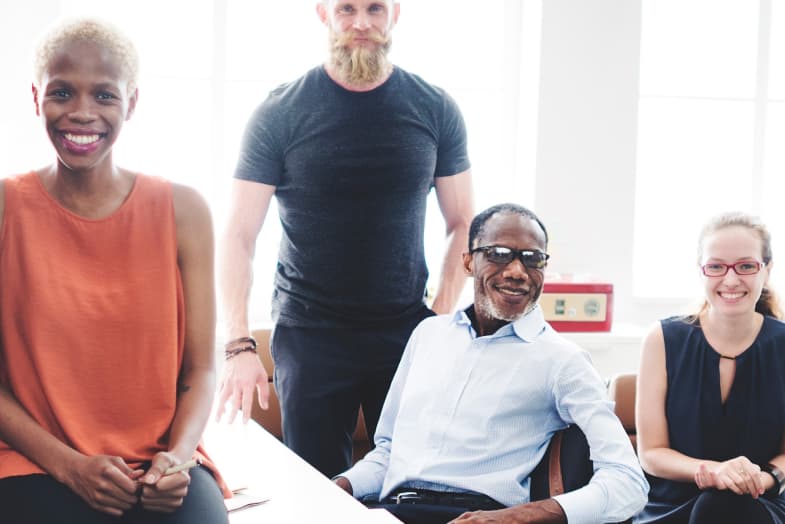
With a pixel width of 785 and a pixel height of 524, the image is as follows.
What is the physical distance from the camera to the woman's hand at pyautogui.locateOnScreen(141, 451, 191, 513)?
4.27ft

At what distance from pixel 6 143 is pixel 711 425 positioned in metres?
3.17

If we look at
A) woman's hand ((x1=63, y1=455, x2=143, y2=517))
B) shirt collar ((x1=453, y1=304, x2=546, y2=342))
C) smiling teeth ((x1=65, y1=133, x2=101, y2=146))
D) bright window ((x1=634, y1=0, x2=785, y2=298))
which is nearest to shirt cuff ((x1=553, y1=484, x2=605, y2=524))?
shirt collar ((x1=453, y1=304, x2=546, y2=342))

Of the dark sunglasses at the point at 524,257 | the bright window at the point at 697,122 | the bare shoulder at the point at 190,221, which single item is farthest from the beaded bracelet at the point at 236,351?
the bright window at the point at 697,122

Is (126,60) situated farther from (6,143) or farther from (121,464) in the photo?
(6,143)

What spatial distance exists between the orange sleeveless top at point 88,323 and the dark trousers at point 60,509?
0.04m

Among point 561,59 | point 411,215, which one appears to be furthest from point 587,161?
point 411,215

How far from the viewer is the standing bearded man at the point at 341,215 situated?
2354 millimetres

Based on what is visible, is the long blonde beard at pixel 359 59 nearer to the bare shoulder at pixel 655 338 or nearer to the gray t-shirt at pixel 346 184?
the gray t-shirt at pixel 346 184

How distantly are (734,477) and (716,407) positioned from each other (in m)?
0.29

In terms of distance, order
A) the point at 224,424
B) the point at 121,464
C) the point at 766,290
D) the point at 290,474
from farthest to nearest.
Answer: the point at 766,290
the point at 224,424
the point at 290,474
the point at 121,464

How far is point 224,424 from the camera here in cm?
225

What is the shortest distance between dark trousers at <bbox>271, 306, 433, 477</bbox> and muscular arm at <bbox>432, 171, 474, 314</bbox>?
8.8 inches

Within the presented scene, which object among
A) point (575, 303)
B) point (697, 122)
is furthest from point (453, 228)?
point (697, 122)

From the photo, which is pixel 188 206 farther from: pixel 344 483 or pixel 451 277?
pixel 451 277
